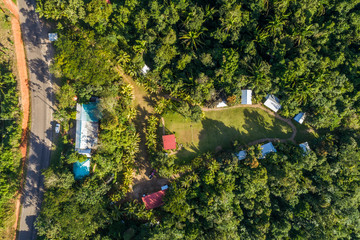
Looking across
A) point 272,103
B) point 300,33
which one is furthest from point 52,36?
point 300,33

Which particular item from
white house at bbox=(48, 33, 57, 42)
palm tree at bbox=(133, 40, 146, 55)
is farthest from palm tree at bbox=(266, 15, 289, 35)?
white house at bbox=(48, 33, 57, 42)

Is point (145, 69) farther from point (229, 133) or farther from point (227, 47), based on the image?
point (229, 133)

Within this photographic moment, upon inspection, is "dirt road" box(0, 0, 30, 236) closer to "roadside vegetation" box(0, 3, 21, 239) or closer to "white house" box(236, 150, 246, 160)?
"roadside vegetation" box(0, 3, 21, 239)

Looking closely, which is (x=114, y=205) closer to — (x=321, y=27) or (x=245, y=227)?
(x=245, y=227)

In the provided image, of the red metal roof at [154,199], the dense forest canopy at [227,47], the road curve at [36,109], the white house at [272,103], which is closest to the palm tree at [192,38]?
the dense forest canopy at [227,47]

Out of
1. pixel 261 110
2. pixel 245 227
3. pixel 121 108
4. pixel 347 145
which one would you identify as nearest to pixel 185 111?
pixel 121 108

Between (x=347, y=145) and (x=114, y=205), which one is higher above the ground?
(x=347, y=145)
